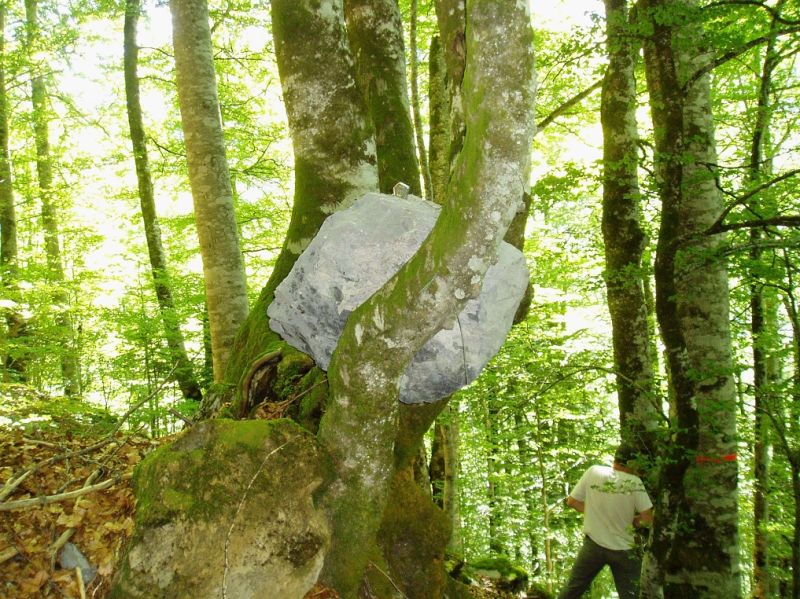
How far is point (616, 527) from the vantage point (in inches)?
216

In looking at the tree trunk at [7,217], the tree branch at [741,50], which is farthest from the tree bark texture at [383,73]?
the tree trunk at [7,217]

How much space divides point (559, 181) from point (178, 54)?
4915mm

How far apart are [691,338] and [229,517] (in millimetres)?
4606

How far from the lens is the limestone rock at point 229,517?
7.18ft

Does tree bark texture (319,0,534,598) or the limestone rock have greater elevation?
tree bark texture (319,0,534,598)

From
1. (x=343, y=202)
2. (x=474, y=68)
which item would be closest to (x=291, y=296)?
(x=343, y=202)

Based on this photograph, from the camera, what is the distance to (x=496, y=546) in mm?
15086

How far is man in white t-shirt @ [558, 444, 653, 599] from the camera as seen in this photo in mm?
5391

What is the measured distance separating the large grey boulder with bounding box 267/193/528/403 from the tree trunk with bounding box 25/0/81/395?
7542 mm

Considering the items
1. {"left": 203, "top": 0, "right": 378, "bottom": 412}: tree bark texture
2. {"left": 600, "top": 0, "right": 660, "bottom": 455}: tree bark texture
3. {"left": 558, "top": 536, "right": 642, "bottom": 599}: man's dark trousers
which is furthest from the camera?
{"left": 600, "top": 0, "right": 660, "bottom": 455}: tree bark texture

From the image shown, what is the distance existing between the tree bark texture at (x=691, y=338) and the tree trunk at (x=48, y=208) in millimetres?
9057

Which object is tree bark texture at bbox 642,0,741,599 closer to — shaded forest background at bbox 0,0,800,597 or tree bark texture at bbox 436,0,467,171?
shaded forest background at bbox 0,0,800,597

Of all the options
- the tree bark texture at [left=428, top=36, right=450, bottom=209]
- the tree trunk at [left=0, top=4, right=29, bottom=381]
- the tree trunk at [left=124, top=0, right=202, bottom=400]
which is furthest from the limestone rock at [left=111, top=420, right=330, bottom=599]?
the tree trunk at [left=0, top=4, right=29, bottom=381]

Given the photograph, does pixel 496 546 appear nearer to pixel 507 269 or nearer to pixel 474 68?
pixel 507 269
